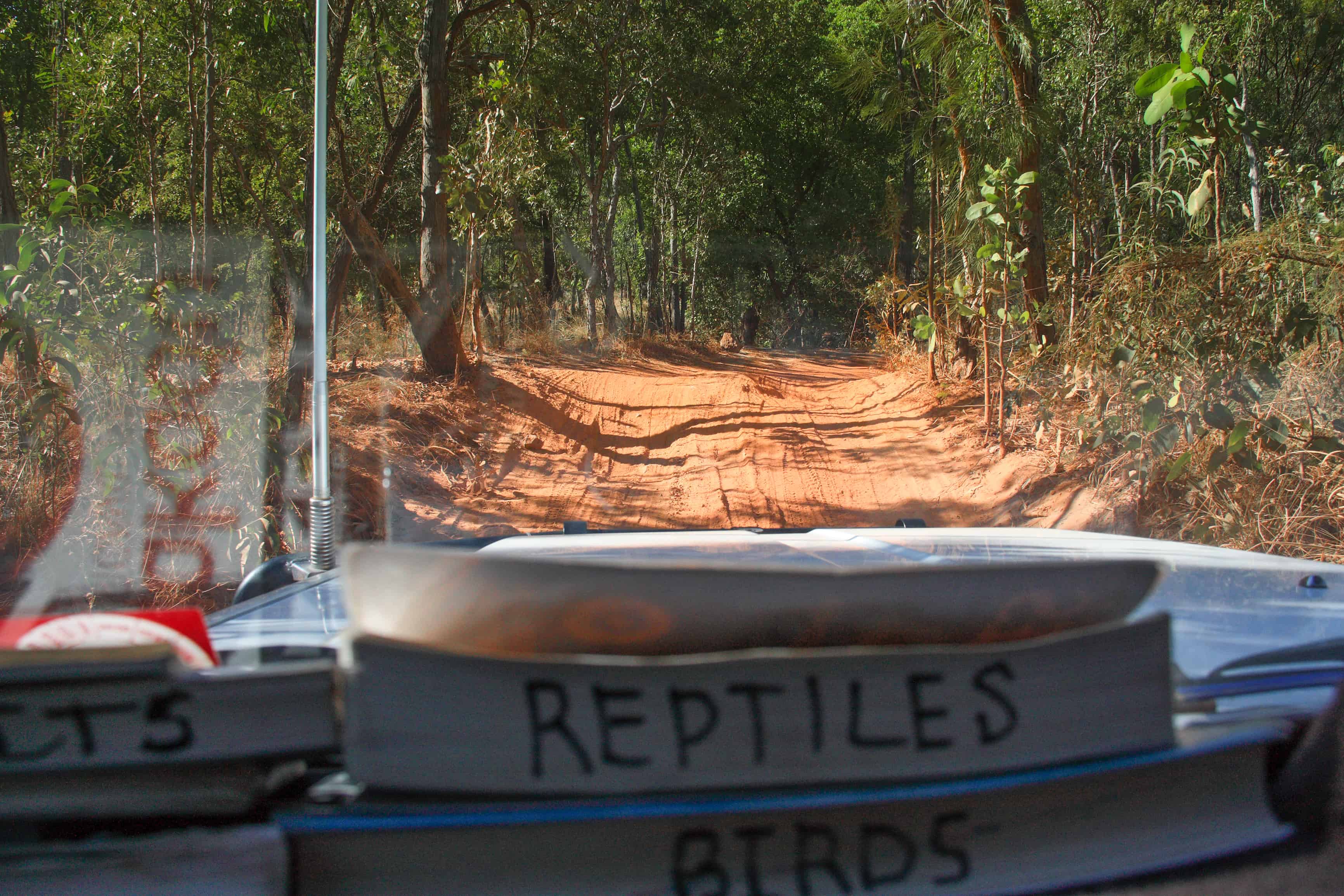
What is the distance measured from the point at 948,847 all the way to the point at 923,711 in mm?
157

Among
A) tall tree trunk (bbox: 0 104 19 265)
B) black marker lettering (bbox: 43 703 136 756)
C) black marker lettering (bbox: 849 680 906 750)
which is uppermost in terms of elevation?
tall tree trunk (bbox: 0 104 19 265)

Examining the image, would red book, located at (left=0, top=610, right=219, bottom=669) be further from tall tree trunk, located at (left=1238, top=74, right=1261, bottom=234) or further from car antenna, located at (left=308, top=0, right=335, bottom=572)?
tall tree trunk, located at (left=1238, top=74, right=1261, bottom=234)

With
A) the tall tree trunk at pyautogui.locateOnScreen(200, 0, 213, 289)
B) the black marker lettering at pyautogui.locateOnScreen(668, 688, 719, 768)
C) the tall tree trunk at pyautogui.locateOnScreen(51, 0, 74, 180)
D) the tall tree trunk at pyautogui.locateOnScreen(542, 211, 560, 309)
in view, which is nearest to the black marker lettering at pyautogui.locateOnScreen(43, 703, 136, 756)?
the black marker lettering at pyautogui.locateOnScreen(668, 688, 719, 768)

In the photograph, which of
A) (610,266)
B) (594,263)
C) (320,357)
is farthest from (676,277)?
(320,357)

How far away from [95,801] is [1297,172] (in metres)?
9.74

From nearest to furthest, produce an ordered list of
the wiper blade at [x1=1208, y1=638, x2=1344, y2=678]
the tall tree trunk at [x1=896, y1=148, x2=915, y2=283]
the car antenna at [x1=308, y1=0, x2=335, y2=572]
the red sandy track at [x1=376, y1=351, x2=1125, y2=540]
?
the wiper blade at [x1=1208, y1=638, x2=1344, y2=678], the car antenna at [x1=308, y1=0, x2=335, y2=572], the red sandy track at [x1=376, y1=351, x2=1125, y2=540], the tall tree trunk at [x1=896, y1=148, x2=915, y2=283]

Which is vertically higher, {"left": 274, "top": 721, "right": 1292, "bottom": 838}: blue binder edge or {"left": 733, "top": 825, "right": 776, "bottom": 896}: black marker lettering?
{"left": 274, "top": 721, "right": 1292, "bottom": 838}: blue binder edge

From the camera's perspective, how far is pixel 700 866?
1083 millimetres

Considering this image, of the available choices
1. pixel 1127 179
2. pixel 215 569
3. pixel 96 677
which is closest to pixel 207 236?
pixel 215 569

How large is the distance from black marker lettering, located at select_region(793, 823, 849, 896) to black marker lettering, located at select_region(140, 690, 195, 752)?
70 cm

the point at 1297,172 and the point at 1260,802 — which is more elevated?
the point at 1297,172

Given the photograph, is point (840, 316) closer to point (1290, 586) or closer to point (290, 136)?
point (290, 136)

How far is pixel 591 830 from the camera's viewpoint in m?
1.08

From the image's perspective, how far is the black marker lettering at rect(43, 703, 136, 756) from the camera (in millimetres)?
1086
